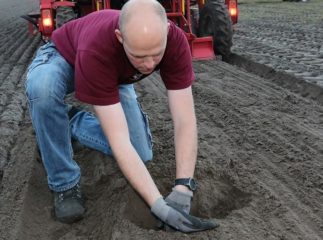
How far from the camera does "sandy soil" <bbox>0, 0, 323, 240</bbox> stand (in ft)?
9.66

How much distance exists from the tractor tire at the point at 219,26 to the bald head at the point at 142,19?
5.36 metres

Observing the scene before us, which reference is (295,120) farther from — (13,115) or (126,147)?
(13,115)

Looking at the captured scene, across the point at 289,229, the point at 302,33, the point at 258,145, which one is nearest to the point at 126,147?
the point at 289,229

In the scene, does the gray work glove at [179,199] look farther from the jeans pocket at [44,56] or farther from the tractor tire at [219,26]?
the tractor tire at [219,26]

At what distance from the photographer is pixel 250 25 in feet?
41.0

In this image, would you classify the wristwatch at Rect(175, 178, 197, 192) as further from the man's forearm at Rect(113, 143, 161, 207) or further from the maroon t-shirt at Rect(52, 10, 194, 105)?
the maroon t-shirt at Rect(52, 10, 194, 105)

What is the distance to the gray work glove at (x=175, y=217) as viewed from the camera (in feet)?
8.66

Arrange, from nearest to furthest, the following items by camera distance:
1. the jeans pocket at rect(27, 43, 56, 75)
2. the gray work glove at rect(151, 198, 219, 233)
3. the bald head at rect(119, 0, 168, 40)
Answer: the bald head at rect(119, 0, 168, 40) < the gray work glove at rect(151, 198, 219, 233) < the jeans pocket at rect(27, 43, 56, 75)

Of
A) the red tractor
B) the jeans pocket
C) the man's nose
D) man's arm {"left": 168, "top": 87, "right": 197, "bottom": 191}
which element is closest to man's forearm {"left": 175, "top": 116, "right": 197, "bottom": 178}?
man's arm {"left": 168, "top": 87, "right": 197, "bottom": 191}

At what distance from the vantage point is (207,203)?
3.19m

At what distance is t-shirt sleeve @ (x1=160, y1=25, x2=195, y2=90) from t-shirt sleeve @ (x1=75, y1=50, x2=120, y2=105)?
32cm

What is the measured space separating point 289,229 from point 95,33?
149 centimetres

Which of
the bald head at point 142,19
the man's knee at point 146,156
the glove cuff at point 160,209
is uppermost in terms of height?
the bald head at point 142,19

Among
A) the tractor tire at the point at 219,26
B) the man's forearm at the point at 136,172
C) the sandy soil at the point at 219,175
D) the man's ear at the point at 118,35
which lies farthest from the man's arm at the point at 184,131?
the tractor tire at the point at 219,26
